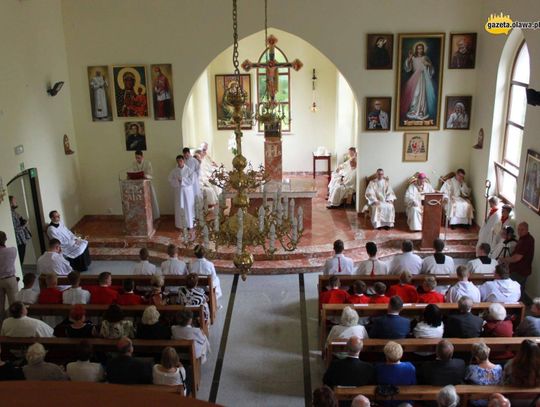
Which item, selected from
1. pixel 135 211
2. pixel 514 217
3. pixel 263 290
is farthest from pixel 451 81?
pixel 135 211

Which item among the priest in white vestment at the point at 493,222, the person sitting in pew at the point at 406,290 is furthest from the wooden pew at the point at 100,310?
the priest in white vestment at the point at 493,222

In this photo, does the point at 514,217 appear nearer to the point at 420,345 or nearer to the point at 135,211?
the point at 420,345

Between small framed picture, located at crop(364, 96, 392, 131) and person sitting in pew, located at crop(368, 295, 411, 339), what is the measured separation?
7.01 meters

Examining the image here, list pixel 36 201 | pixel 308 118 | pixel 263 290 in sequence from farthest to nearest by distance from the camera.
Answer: pixel 308 118 → pixel 36 201 → pixel 263 290

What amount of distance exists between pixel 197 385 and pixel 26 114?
691 cm

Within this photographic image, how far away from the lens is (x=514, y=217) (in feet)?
37.0

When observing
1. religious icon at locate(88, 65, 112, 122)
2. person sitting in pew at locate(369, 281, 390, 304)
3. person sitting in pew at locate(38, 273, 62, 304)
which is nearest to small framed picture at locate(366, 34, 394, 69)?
religious icon at locate(88, 65, 112, 122)

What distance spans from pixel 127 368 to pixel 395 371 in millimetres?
3101

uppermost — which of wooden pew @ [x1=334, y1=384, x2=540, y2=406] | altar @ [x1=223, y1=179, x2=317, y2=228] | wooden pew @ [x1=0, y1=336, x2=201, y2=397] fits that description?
altar @ [x1=223, y1=179, x2=317, y2=228]

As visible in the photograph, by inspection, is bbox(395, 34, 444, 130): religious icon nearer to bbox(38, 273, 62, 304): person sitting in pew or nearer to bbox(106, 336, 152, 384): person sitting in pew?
bbox(38, 273, 62, 304): person sitting in pew

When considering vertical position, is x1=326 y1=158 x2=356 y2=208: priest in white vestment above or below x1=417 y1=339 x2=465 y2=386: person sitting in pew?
above

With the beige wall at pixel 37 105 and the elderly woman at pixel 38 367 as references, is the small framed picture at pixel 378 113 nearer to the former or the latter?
the beige wall at pixel 37 105

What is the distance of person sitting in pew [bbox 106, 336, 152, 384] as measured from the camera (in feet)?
21.9

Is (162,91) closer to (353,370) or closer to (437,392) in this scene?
(353,370)
